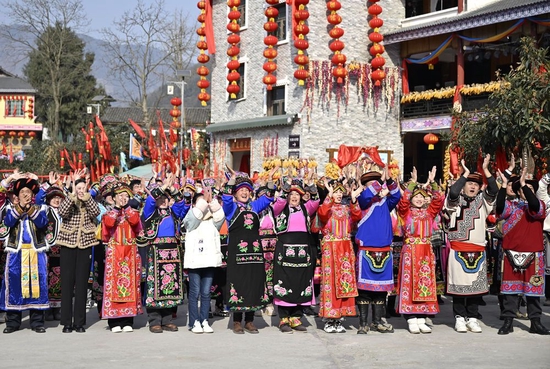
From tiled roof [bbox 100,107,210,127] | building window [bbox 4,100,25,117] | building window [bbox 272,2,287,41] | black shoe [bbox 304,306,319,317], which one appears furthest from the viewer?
tiled roof [bbox 100,107,210,127]

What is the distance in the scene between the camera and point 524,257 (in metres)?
9.67

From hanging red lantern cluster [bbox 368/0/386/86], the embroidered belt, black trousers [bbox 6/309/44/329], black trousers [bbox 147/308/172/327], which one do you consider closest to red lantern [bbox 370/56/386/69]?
hanging red lantern cluster [bbox 368/0/386/86]

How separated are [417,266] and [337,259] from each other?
0.99 meters

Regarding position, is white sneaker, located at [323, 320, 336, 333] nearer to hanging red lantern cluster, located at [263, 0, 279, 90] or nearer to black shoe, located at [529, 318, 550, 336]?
black shoe, located at [529, 318, 550, 336]

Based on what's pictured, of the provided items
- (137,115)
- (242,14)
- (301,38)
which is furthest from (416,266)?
(137,115)

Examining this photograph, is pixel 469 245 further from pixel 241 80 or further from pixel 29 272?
pixel 241 80

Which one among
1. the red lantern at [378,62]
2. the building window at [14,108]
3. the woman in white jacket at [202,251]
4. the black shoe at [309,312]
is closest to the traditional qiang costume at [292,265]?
the woman in white jacket at [202,251]

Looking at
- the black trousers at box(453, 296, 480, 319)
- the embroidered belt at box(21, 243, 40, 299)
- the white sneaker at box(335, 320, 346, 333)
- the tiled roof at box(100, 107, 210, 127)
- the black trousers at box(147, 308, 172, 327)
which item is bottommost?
the white sneaker at box(335, 320, 346, 333)

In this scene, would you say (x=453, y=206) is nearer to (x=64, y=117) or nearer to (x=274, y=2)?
(x=274, y=2)

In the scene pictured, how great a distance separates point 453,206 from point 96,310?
5.57 m

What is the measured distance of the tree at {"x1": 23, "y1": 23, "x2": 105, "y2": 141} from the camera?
53438mm

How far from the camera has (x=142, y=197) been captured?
413 inches

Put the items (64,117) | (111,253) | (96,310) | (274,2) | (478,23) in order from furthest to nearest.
Answer: (64,117) → (274,2) → (478,23) → (96,310) → (111,253)

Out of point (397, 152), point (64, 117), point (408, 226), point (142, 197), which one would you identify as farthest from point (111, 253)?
point (64, 117)
